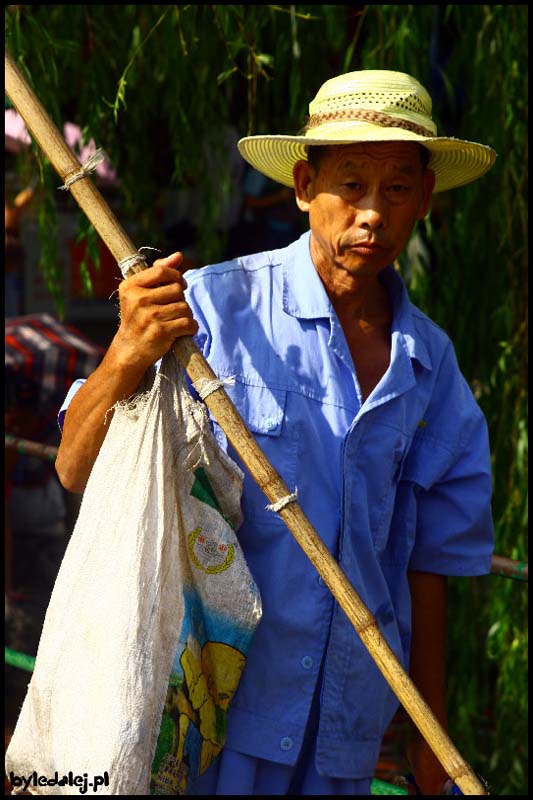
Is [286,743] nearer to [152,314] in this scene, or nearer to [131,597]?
[131,597]

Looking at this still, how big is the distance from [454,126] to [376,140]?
1781 millimetres

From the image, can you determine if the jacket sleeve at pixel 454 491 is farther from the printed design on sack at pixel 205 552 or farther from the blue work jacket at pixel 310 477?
the printed design on sack at pixel 205 552

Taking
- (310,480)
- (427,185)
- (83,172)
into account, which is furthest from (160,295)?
(427,185)

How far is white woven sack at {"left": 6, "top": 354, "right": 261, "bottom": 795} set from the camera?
176cm

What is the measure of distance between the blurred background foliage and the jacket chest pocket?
50.7 inches

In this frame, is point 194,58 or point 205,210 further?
point 205,210

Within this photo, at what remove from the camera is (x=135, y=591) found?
178 centimetres

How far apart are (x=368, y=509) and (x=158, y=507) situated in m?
0.43

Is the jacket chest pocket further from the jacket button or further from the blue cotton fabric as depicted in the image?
the jacket button

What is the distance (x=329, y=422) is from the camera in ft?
6.77

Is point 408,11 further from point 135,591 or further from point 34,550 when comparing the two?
point 34,550

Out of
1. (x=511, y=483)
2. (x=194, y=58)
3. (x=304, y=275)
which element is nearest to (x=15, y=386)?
(x=194, y=58)

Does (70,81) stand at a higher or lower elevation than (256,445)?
higher

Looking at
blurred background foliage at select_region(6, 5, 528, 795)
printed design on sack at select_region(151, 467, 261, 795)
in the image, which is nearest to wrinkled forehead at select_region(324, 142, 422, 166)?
printed design on sack at select_region(151, 467, 261, 795)
